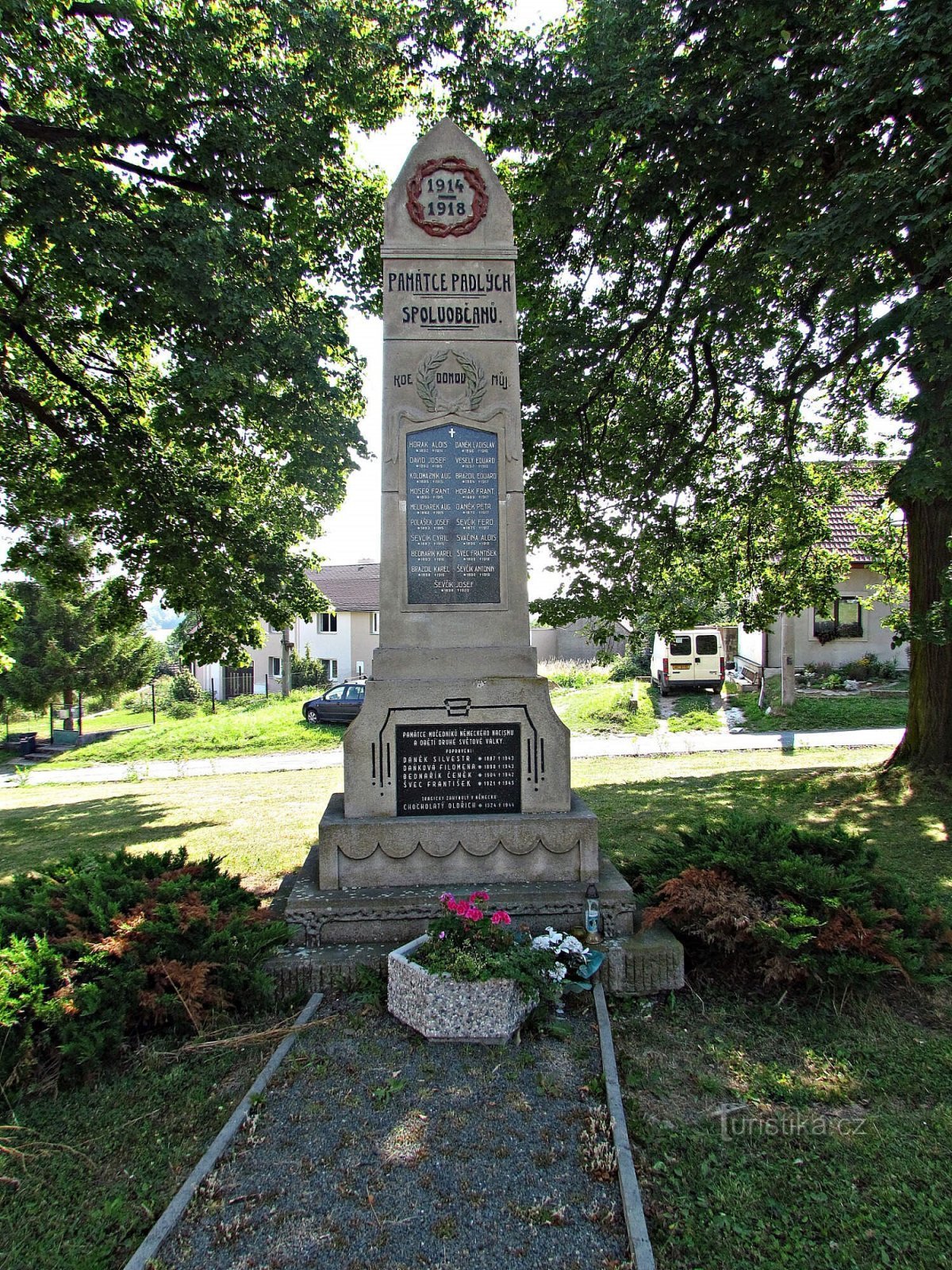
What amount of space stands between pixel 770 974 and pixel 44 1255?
11.6 feet

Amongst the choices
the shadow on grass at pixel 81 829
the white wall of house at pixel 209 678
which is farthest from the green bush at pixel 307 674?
the shadow on grass at pixel 81 829

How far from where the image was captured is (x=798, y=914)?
4.16 m

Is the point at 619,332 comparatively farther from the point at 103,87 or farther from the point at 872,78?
the point at 103,87

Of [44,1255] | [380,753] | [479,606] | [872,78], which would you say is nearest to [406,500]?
[479,606]

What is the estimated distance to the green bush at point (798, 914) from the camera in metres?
4.09

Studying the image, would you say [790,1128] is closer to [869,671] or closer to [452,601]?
[452,601]

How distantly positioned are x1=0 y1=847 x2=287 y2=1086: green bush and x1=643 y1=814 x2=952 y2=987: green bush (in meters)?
2.55

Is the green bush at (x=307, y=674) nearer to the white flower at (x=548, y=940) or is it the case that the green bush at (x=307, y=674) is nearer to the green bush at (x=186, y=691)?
the green bush at (x=186, y=691)

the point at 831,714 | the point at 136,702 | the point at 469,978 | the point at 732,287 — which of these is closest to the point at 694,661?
the point at 831,714

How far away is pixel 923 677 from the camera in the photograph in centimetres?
1026

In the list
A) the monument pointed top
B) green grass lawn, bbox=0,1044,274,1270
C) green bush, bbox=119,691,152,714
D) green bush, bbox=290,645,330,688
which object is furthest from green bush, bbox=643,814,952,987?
green bush, bbox=119,691,152,714

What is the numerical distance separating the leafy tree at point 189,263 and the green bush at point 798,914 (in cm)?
655

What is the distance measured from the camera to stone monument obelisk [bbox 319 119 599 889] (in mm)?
4965

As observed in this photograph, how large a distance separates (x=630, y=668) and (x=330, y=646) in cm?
1671
